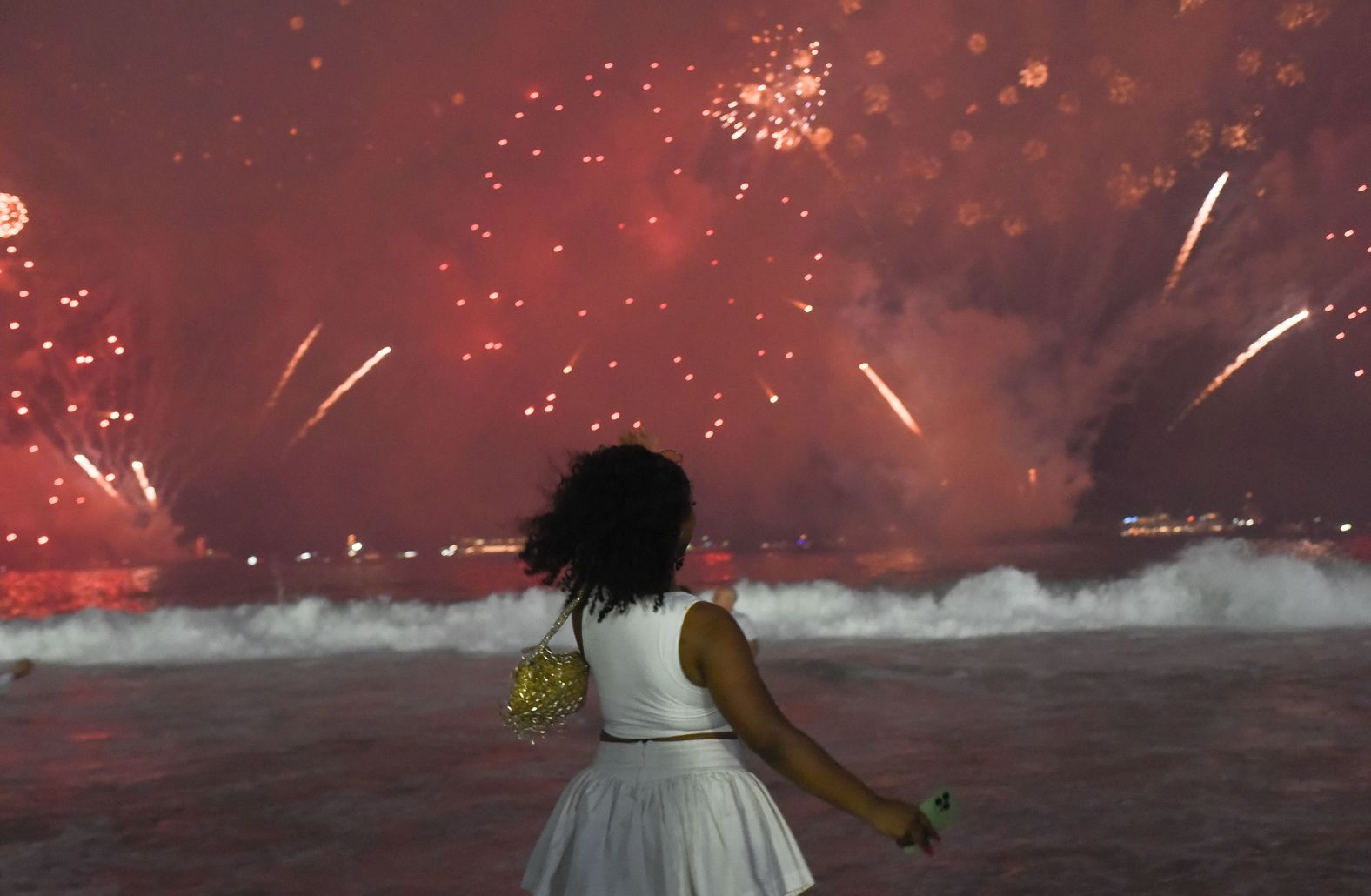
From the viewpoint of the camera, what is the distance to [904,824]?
2.84 m

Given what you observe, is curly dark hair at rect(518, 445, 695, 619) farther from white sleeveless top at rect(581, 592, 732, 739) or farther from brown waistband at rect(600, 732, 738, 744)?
brown waistband at rect(600, 732, 738, 744)

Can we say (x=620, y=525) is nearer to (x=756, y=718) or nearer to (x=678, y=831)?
(x=756, y=718)

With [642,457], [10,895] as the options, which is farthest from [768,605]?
[642,457]

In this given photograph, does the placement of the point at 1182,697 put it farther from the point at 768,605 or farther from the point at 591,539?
the point at 768,605

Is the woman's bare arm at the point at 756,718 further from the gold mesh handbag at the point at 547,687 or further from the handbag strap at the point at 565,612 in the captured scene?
the gold mesh handbag at the point at 547,687

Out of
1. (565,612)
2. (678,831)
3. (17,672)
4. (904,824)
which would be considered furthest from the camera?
(17,672)

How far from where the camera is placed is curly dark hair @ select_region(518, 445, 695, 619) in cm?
304

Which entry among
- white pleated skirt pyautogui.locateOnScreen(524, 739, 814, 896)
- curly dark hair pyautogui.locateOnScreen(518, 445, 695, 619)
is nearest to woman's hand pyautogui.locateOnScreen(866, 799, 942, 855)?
white pleated skirt pyautogui.locateOnScreen(524, 739, 814, 896)

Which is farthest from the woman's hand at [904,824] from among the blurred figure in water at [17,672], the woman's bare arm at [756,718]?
the blurred figure in water at [17,672]

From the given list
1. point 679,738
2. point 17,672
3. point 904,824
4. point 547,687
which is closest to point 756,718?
point 679,738

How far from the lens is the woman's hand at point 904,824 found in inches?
112

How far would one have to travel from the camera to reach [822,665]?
16.2 m

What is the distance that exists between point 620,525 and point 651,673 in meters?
0.32

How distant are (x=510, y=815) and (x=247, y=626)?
1350cm
